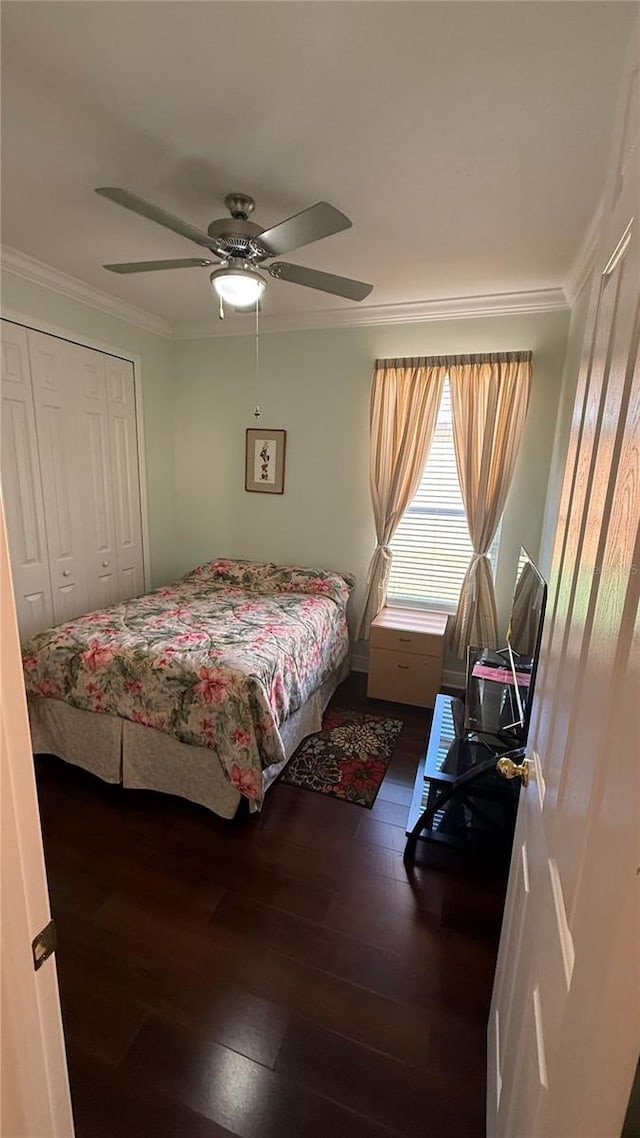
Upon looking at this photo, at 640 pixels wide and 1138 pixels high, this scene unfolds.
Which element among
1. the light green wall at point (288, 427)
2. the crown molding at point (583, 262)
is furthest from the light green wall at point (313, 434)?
the crown molding at point (583, 262)

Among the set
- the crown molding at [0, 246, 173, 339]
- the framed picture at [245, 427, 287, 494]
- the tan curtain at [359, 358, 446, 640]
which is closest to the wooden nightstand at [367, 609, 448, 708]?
the tan curtain at [359, 358, 446, 640]

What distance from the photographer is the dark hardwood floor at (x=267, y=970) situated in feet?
3.85

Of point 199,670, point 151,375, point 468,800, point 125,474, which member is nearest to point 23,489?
point 125,474

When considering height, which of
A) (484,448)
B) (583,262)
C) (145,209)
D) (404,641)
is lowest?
(404,641)

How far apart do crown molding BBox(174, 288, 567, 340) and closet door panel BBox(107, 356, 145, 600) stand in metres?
0.75

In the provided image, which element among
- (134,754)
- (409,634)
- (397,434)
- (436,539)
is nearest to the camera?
(134,754)

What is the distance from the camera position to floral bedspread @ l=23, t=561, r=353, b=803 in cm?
200

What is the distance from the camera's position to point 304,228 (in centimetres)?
162

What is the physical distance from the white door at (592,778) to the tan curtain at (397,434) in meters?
2.23

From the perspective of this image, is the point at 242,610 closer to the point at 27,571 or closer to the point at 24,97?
the point at 27,571

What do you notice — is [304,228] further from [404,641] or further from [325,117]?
[404,641]

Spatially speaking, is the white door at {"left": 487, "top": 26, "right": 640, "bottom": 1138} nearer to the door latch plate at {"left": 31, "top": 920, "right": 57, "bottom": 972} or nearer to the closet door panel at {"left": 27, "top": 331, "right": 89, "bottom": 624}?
the door latch plate at {"left": 31, "top": 920, "right": 57, "bottom": 972}

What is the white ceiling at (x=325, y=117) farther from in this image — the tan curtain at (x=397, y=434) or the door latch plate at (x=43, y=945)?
the door latch plate at (x=43, y=945)

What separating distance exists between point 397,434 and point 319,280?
4.58 ft
